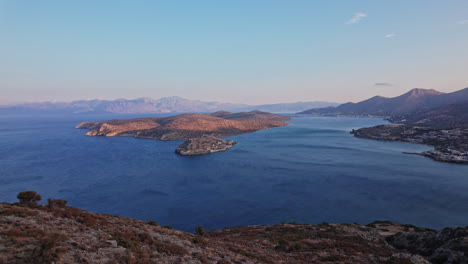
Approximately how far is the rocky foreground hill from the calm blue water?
54.8 ft

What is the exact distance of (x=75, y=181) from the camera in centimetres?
5881

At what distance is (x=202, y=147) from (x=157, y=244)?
276 ft

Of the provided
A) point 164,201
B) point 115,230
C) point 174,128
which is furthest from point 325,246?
point 174,128

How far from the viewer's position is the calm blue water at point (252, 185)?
132 ft

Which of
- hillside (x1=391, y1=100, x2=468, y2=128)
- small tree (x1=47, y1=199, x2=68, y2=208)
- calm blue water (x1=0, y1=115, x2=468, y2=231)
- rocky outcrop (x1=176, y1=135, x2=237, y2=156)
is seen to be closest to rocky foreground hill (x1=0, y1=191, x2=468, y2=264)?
small tree (x1=47, y1=199, x2=68, y2=208)

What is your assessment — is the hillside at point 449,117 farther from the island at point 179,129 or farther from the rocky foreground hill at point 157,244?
the rocky foreground hill at point 157,244

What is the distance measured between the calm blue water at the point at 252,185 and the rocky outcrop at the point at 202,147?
594cm

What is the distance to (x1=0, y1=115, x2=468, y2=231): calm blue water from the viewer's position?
4019 centimetres

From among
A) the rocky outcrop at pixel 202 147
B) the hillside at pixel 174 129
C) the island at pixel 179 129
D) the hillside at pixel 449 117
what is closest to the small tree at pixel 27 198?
the rocky outcrop at pixel 202 147

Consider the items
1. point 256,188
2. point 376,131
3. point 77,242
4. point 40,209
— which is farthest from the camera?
point 376,131

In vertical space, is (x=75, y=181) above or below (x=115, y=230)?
below

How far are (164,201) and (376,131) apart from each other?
119381 millimetres

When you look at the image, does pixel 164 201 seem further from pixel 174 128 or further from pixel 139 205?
pixel 174 128

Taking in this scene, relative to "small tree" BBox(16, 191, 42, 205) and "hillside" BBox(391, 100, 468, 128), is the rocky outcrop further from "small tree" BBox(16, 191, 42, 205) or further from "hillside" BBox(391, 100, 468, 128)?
"hillside" BBox(391, 100, 468, 128)
